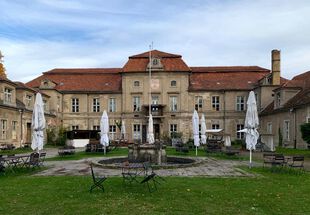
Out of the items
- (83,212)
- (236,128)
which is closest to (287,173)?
(83,212)

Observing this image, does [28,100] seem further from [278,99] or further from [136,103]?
[278,99]

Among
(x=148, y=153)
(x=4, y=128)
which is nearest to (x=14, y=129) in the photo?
(x=4, y=128)

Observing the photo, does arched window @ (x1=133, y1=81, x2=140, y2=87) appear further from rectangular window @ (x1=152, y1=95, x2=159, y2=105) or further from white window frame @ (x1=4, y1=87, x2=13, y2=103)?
white window frame @ (x1=4, y1=87, x2=13, y2=103)

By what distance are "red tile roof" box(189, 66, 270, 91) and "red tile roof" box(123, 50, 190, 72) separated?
2.69m

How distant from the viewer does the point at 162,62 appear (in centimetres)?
4584

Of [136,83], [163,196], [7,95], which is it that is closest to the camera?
[163,196]

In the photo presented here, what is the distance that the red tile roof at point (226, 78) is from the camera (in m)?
45.4

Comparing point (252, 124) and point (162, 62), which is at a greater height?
point (162, 62)

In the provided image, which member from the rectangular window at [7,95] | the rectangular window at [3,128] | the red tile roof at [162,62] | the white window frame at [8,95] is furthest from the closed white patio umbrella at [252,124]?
the red tile roof at [162,62]

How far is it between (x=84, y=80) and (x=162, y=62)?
11357 millimetres

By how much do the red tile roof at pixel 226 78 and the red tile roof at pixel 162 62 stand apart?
8.84ft

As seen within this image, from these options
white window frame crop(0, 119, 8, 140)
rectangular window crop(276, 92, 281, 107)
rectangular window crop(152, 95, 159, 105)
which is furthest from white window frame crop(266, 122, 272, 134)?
white window frame crop(0, 119, 8, 140)

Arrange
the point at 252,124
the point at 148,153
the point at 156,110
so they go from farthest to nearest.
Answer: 1. the point at 156,110
2. the point at 148,153
3. the point at 252,124

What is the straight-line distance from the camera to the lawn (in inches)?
323
